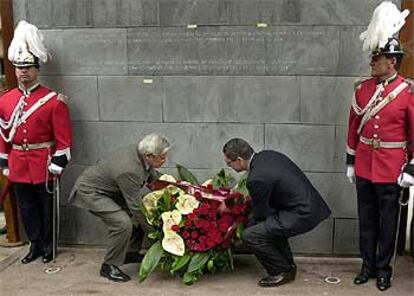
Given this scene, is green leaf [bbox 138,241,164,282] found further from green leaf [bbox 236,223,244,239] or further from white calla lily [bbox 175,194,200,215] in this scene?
green leaf [bbox 236,223,244,239]

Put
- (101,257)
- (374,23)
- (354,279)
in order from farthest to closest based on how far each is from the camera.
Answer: (101,257) → (354,279) → (374,23)

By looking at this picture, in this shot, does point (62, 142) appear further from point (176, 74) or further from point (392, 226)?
point (392, 226)

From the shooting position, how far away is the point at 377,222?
349 centimetres

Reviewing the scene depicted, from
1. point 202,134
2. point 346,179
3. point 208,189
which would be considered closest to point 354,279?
point 346,179

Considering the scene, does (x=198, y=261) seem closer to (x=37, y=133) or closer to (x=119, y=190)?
(x=119, y=190)

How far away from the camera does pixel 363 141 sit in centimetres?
344

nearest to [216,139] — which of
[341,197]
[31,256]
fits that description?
[341,197]

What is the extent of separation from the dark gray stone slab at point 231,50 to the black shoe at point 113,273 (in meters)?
1.44

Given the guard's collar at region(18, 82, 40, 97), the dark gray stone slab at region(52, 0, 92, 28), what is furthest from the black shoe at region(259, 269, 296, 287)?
the dark gray stone slab at region(52, 0, 92, 28)

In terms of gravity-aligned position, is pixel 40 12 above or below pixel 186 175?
above

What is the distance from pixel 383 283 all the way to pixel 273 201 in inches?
32.6

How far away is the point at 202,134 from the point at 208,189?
475mm

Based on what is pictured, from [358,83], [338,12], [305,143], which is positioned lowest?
[305,143]

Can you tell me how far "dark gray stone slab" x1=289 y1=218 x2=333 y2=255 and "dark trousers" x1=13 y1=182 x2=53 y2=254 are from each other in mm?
1699
